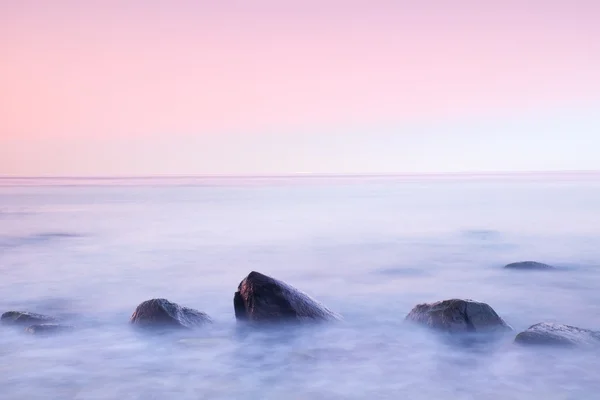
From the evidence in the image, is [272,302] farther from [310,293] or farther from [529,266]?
[529,266]

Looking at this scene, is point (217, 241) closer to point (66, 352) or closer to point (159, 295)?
point (159, 295)

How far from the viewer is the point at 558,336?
6277 mm

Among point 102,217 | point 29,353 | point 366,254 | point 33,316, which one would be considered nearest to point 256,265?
point 366,254

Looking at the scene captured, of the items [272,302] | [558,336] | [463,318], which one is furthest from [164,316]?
[558,336]

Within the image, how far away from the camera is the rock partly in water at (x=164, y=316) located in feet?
23.4

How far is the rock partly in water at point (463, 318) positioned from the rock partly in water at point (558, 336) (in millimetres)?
385

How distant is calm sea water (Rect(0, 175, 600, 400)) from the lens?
5.74 meters

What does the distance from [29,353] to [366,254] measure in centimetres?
838

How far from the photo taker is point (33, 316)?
24.4 ft

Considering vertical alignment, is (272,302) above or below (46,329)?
above

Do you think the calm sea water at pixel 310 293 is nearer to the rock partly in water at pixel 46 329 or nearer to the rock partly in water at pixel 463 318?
the rock partly in water at pixel 46 329

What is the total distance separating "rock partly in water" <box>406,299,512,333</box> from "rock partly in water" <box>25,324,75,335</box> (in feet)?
13.1

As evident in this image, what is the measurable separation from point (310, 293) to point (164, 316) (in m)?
3.08

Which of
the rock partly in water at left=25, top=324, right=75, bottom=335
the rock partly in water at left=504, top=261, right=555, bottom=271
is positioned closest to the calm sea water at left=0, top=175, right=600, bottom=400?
the rock partly in water at left=25, top=324, right=75, bottom=335
